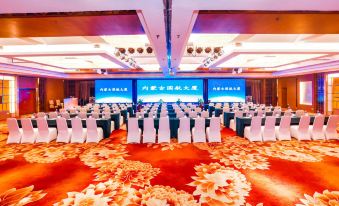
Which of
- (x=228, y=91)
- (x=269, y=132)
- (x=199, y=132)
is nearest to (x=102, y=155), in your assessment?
(x=199, y=132)

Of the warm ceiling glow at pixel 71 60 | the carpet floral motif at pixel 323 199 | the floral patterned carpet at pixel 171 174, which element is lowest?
the carpet floral motif at pixel 323 199

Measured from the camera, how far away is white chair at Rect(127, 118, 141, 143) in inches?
281

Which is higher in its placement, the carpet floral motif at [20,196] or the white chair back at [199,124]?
the white chair back at [199,124]

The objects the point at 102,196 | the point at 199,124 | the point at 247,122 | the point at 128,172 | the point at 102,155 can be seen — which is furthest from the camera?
the point at 247,122

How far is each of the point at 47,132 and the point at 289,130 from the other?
7.67m

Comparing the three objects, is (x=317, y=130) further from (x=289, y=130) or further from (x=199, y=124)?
(x=199, y=124)

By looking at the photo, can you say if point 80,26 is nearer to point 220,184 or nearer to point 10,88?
point 220,184

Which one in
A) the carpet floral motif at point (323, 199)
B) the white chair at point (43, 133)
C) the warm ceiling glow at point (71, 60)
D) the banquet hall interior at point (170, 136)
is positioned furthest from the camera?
the warm ceiling glow at point (71, 60)

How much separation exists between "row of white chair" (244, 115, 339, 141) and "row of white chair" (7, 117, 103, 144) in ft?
16.2

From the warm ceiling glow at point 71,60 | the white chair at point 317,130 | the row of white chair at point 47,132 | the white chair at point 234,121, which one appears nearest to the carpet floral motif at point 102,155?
the row of white chair at point 47,132

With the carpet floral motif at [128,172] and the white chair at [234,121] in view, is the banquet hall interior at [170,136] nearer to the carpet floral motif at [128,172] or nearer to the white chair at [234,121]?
the carpet floral motif at [128,172]

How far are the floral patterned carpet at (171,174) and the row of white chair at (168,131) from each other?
0.39m

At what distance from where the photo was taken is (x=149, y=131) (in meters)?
7.19

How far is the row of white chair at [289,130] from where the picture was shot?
23.5 feet
